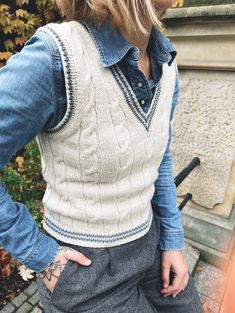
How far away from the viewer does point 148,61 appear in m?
1.12

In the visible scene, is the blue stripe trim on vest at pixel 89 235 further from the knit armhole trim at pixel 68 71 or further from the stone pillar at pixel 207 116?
the stone pillar at pixel 207 116

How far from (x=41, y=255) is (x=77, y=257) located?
4.4 inches

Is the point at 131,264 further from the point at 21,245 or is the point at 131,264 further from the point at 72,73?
the point at 72,73

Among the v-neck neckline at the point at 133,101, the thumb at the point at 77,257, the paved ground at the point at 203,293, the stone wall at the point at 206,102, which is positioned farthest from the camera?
the paved ground at the point at 203,293

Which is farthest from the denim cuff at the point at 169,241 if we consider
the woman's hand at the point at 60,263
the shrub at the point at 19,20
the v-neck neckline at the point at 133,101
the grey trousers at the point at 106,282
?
the shrub at the point at 19,20

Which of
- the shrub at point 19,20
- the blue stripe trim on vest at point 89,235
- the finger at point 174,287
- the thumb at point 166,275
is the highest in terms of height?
the shrub at point 19,20

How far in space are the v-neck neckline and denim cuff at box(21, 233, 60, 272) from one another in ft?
1.57

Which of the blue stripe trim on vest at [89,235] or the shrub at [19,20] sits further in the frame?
the shrub at [19,20]

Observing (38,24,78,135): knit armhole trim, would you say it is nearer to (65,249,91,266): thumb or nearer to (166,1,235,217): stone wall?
(65,249,91,266): thumb

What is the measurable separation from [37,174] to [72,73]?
2.60 m

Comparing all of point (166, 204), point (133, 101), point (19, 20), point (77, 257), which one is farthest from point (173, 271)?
point (19, 20)

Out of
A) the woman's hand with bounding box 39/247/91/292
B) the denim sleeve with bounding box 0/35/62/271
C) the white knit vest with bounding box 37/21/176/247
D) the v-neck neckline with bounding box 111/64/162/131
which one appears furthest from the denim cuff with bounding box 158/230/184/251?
the denim sleeve with bounding box 0/35/62/271

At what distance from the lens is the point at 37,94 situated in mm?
788

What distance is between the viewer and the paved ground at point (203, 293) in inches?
82.2
